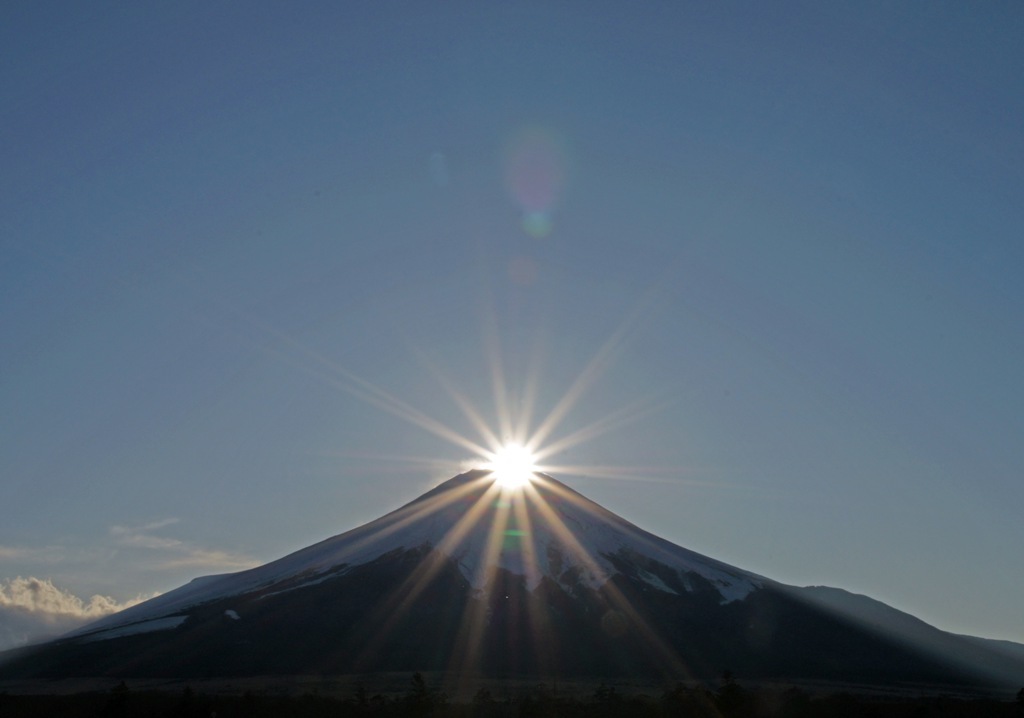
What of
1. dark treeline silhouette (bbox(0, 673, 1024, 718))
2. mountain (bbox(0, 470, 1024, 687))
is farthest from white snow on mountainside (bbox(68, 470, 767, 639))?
dark treeline silhouette (bbox(0, 673, 1024, 718))

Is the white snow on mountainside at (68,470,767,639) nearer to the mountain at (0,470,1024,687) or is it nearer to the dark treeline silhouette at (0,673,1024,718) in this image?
the mountain at (0,470,1024,687)

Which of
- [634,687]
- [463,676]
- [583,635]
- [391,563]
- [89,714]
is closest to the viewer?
[89,714]

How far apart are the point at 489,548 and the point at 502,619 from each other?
25446mm

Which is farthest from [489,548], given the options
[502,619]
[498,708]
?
[498,708]

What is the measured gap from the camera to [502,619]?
13275cm

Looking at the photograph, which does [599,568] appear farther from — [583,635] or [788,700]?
[788,700]

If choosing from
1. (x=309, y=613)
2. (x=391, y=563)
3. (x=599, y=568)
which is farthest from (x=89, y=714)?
(x=599, y=568)

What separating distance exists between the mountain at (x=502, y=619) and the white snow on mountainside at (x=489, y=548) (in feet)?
1.45

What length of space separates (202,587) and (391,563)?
127 ft

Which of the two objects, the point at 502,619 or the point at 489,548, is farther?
the point at 489,548

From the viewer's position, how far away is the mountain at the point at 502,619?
115688 mm

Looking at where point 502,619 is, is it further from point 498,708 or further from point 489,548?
point 498,708

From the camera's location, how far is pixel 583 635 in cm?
12775

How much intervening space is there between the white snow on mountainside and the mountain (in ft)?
1.45
